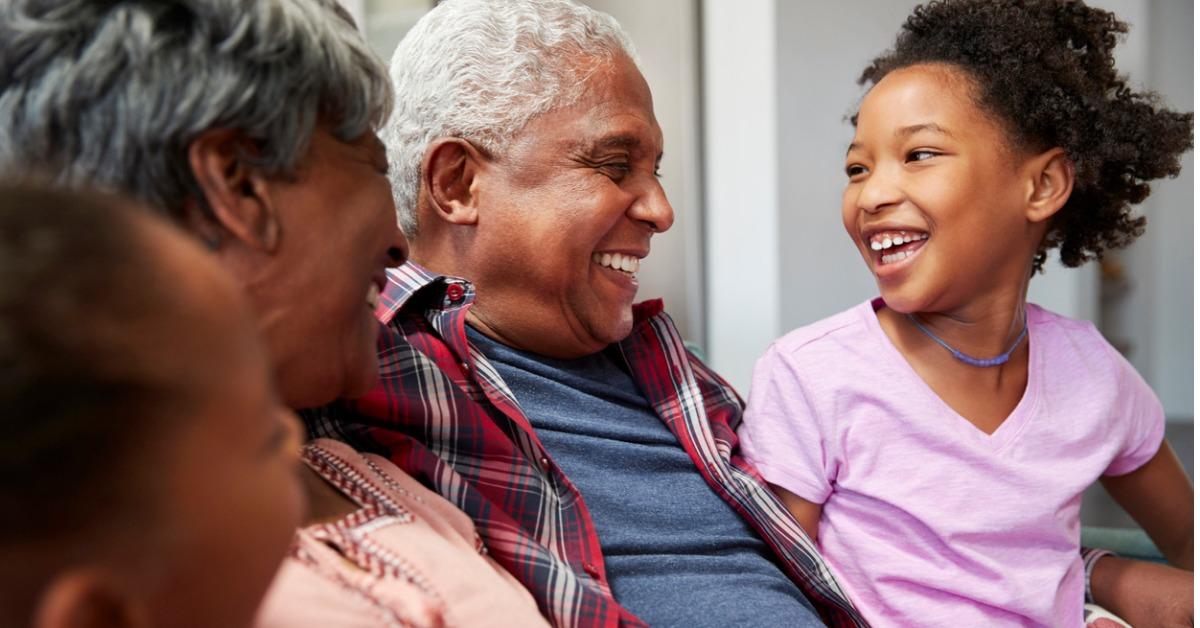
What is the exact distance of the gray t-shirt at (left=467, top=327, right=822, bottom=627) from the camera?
1.47 meters

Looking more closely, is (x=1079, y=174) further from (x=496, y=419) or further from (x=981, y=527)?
(x=496, y=419)

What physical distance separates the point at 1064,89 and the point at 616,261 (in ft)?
2.55

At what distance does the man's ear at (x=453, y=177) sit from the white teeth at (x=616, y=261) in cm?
20

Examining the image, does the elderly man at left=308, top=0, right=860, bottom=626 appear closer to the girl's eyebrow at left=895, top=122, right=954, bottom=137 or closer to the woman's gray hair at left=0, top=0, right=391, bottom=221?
the girl's eyebrow at left=895, top=122, right=954, bottom=137

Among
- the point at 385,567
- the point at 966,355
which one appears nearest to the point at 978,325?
the point at 966,355

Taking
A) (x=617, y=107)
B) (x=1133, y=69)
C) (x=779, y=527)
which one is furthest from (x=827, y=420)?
(x=1133, y=69)

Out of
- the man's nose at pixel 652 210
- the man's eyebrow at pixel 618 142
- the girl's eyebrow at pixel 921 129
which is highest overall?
the girl's eyebrow at pixel 921 129

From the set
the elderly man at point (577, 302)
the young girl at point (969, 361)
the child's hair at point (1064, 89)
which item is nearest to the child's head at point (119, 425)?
the elderly man at point (577, 302)

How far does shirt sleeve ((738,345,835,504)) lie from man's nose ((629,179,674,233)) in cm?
28

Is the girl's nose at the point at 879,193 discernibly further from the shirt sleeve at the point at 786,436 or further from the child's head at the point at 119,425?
the child's head at the point at 119,425

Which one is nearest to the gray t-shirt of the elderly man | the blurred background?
the elderly man

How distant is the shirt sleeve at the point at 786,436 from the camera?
165 centimetres

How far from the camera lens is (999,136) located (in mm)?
1700

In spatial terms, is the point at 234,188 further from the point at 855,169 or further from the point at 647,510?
the point at 855,169
